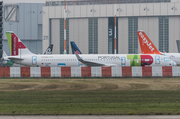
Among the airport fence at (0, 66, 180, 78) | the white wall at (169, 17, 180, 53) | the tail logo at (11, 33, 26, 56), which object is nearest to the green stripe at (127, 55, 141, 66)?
the airport fence at (0, 66, 180, 78)

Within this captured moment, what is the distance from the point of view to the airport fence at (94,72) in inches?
1601

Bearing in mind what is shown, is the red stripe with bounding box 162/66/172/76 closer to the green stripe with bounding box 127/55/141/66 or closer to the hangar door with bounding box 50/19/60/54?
the green stripe with bounding box 127/55/141/66

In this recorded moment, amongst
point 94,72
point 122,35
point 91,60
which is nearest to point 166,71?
point 94,72

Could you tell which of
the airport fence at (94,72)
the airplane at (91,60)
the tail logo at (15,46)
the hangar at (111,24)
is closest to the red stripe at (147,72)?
the airport fence at (94,72)

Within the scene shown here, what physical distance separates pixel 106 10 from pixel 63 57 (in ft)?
145

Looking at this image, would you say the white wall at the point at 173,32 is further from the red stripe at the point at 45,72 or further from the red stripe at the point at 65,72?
the red stripe at the point at 45,72

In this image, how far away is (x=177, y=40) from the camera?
89.8 m

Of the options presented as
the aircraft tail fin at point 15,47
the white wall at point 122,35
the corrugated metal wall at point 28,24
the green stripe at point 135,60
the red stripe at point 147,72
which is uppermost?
the corrugated metal wall at point 28,24

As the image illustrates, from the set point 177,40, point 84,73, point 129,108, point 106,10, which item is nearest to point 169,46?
point 177,40

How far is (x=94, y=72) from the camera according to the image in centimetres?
4097

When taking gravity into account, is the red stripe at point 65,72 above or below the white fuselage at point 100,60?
below

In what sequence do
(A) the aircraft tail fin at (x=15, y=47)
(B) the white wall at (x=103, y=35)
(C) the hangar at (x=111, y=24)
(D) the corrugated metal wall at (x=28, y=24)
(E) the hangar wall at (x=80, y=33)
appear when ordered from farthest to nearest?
(D) the corrugated metal wall at (x=28, y=24) → (E) the hangar wall at (x=80, y=33) → (B) the white wall at (x=103, y=35) → (C) the hangar at (x=111, y=24) → (A) the aircraft tail fin at (x=15, y=47)

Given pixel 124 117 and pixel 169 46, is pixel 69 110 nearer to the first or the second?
pixel 124 117

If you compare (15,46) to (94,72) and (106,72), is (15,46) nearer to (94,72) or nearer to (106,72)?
(94,72)
